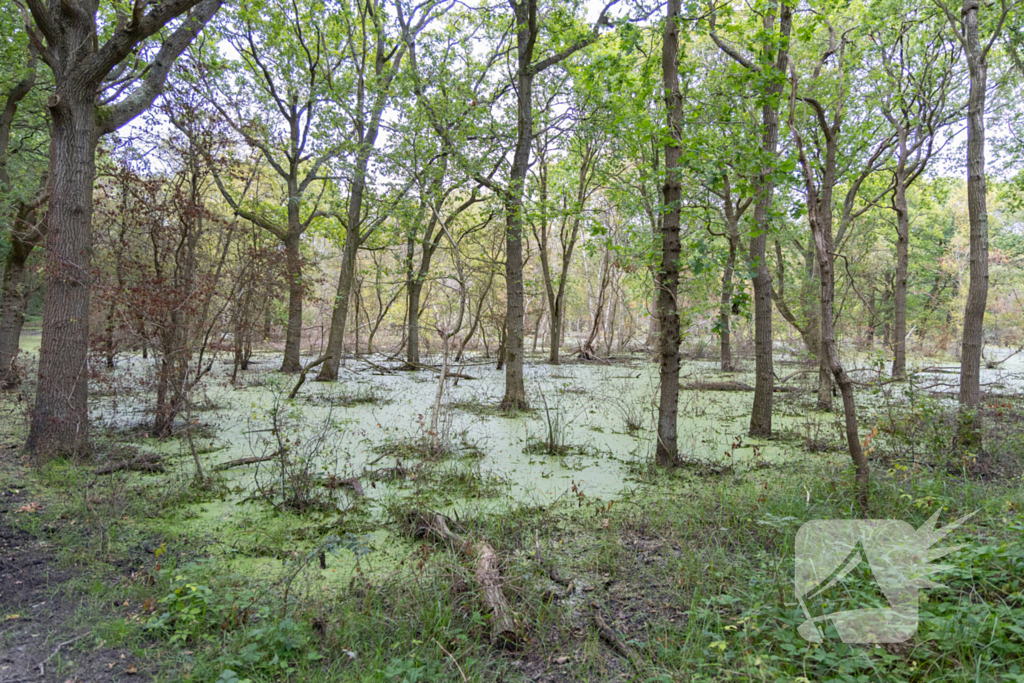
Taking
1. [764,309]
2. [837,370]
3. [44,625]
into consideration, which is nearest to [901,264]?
[764,309]

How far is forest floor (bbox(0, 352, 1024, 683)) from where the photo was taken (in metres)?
1.99

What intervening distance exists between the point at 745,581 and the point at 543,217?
571 cm

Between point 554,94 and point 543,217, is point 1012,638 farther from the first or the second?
point 554,94

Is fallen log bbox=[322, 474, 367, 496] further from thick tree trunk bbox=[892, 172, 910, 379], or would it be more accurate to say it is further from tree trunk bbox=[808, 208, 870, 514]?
thick tree trunk bbox=[892, 172, 910, 379]

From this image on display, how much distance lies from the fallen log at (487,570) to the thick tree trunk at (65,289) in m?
3.60

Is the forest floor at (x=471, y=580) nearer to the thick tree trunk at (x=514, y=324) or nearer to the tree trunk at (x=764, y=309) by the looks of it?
the tree trunk at (x=764, y=309)

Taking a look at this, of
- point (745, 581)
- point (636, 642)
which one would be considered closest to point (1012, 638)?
point (745, 581)

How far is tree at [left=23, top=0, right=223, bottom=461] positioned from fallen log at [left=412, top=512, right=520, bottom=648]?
143 inches

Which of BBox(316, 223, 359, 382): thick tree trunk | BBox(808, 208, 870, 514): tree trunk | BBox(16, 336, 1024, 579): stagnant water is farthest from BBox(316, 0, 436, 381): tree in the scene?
BBox(808, 208, 870, 514): tree trunk

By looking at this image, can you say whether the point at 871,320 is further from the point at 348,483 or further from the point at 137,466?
the point at 137,466

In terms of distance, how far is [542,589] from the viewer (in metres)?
2.58

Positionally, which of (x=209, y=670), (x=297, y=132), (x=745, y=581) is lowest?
(x=209, y=670)

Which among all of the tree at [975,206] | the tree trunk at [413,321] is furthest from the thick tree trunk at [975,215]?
the tree trunk at [413,321]

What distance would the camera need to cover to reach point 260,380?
1032 centimetres
